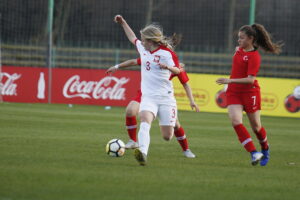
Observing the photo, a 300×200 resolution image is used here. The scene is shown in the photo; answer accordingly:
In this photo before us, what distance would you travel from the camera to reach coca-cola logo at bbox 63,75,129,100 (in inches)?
960

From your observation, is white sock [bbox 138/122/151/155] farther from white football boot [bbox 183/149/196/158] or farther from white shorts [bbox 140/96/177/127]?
white football boot [bbox 183/149/196/158]

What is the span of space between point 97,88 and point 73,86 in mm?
857

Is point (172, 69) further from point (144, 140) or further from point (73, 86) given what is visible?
point (73, 86)

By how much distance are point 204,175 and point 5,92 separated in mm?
17163

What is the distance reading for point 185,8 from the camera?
3316cm

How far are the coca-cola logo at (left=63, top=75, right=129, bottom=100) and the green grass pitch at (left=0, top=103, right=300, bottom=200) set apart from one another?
8.70 metres

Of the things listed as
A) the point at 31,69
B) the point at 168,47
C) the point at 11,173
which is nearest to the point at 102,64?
the point at 31,69

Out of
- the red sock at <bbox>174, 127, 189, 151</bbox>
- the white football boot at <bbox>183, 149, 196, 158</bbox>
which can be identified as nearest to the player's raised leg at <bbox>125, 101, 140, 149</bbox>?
the red sock at <bbox>174, 127, 189, 151</bbox>

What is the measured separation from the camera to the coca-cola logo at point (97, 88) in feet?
80.0

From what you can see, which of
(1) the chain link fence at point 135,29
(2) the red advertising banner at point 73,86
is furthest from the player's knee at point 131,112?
(1) the chain link fence at point 135,29

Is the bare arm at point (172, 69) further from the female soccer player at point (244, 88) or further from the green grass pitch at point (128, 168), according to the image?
the green grass pitch at point (128, 168)

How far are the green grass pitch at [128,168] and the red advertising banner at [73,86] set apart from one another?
8.71 meters

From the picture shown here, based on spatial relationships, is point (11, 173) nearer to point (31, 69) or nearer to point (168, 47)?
point (168, 47)

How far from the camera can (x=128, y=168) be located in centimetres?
877
